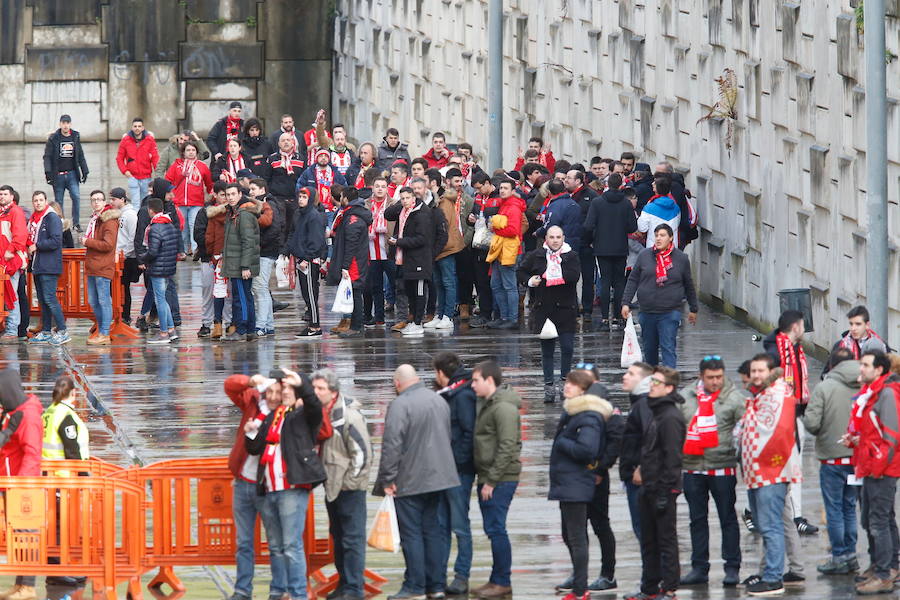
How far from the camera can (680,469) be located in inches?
457

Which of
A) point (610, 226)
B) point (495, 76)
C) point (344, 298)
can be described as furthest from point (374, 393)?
point (495, 76)

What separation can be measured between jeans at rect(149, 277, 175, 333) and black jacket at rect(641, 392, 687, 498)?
34.3ft

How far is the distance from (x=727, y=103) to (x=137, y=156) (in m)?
11.4

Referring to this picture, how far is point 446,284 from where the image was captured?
2159 centimetres

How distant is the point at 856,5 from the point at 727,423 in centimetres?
758

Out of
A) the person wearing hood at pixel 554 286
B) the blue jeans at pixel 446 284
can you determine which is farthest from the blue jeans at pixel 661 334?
the blue jeans at pixel 446 284

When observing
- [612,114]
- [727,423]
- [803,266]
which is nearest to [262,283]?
[803,266]

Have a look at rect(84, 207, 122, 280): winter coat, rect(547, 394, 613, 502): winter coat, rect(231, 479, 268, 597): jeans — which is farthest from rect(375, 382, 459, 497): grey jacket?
rect(84, 207, 122, 280): winter coat

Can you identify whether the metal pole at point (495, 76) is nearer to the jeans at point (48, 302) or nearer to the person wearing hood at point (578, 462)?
the jeans at point (48, 302)

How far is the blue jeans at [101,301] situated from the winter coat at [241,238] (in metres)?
1.40

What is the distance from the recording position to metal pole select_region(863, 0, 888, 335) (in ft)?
47.7

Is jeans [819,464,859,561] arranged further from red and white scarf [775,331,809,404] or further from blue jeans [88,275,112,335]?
blue jeans [88,275,112,335]

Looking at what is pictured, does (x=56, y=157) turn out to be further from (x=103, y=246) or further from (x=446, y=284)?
(x=446, y=284)

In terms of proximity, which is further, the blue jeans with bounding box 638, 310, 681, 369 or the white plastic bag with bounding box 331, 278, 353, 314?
the white plastic bag with bounding box 331, 278, 353, 314
